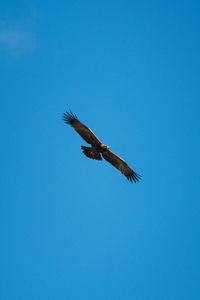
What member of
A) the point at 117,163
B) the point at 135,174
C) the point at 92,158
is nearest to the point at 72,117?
the point at 92,158

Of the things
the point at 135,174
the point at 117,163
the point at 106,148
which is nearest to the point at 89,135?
the point at 106,148

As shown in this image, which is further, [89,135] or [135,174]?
[135,174]

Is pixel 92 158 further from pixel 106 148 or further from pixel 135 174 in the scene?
pixel 135 174

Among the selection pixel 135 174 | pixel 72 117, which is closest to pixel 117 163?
pixel 135 174

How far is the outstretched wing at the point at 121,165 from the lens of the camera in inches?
616

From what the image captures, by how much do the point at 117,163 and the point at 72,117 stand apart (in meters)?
3.07

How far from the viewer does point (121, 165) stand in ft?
52.7

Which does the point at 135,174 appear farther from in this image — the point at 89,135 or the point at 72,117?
the point at 72,117

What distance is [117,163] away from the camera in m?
16.0

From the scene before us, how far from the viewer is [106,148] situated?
1511cm

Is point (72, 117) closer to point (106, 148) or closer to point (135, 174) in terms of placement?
point (106, 148)

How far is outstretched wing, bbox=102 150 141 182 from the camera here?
51.4 ft

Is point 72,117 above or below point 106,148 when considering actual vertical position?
above

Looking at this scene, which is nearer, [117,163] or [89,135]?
[89,135]
